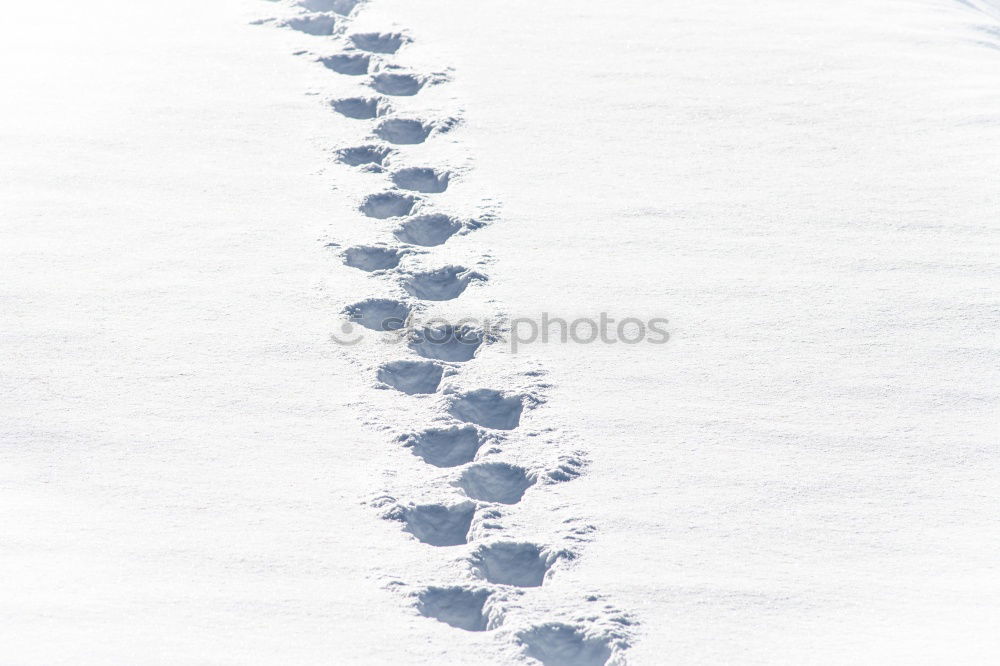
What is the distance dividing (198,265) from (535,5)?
1.84m

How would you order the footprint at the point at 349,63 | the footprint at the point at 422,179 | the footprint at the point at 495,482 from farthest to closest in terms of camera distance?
the footprint at the point at 349,63 → the footprint at the point at 422,179 → the footprint at the point at 495,482

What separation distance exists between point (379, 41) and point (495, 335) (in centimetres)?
156

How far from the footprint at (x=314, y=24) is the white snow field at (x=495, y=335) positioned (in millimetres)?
15

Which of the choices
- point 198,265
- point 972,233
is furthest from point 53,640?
point 972,233

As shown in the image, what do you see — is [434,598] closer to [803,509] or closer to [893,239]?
[803,509]

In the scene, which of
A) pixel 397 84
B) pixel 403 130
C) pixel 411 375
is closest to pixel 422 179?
pixel 403 130

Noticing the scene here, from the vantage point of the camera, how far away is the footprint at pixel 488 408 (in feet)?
7.46

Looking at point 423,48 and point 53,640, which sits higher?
point 423,48

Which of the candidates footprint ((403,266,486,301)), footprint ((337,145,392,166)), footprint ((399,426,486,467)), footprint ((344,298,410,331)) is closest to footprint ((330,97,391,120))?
footprint ((337,145,392,166))

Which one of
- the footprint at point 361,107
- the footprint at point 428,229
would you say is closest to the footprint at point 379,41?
the footprint at point 361,107

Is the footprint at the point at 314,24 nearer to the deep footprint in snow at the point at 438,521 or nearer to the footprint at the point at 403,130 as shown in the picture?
the footprint at the point at 403,130

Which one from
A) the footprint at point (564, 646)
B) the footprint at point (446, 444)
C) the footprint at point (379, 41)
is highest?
the footprint at point (379, 41)

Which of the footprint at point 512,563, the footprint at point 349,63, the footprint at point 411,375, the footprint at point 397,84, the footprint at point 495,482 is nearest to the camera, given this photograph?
the footprint at point 512,563

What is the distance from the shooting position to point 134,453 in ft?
6.91
